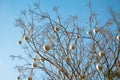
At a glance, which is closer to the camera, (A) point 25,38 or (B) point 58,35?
(A) point 25,38

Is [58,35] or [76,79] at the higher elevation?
[58,35]

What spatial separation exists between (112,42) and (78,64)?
46.3 inches

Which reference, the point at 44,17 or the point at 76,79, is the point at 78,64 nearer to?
the point at 76,79

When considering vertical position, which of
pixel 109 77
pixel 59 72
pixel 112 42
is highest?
pixel 112 42

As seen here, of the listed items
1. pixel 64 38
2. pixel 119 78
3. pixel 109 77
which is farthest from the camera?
pixel 64 38

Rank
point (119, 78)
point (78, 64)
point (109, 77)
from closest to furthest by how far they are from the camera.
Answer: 1. point (109, 77)
2. point (119, 78)
3. point (78, 64)

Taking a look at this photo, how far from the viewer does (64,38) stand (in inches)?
295

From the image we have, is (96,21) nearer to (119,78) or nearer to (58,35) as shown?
(58,35)

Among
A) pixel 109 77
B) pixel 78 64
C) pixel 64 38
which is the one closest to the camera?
pixel 109 77

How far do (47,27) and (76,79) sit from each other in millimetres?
1723

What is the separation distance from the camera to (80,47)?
7848mm

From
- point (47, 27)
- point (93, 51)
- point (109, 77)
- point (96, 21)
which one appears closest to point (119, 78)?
point (109, 77)

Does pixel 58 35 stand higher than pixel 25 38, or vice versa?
pixel 58 35

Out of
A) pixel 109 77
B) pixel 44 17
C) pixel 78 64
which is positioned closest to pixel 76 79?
pixel 78 64
